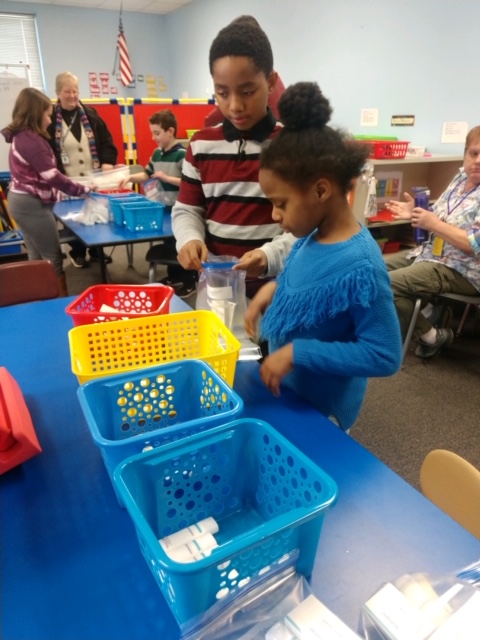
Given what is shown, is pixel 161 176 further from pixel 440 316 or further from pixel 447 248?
pixel 440 316

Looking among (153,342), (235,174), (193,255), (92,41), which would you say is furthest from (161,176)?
(92,41)

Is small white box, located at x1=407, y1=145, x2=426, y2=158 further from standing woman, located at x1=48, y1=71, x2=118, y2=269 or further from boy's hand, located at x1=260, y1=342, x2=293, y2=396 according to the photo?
boy's hand, located at x1=260, y1=342, x2=293, y2=396

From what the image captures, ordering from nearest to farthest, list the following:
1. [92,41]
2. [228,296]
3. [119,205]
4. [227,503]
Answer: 1. [227,503]
2. [228,296]
3. [119,205]
4. [92,41]

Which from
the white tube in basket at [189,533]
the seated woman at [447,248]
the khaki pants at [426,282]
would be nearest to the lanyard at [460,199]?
the seated woman at [447,248]

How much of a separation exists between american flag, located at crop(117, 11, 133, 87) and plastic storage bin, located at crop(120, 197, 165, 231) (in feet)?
18.2

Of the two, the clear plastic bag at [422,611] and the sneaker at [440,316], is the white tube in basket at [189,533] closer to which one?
the clear plastic bag at [422,611]

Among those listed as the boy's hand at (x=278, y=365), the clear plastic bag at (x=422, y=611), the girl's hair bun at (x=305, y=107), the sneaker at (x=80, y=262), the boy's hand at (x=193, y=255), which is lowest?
the sneaker at (x=80, y=262)

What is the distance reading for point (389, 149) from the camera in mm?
3207

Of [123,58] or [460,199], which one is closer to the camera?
[460,199]

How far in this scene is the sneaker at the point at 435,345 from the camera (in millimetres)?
2717

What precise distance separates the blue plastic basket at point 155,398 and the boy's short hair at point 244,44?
0.77m

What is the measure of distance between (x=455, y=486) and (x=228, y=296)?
676 mm

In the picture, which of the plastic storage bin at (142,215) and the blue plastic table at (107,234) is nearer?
the blue plastic table at (107,234)

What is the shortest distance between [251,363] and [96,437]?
0.55m
